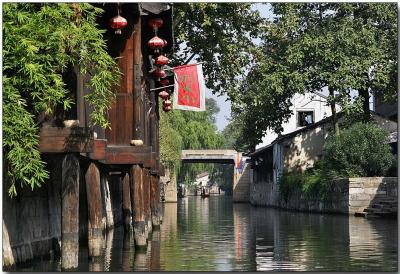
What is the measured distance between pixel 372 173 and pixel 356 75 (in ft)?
16.5

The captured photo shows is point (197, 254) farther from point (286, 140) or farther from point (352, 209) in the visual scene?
point (286, 140)

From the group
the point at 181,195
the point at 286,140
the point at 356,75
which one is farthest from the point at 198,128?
the point at 181,195

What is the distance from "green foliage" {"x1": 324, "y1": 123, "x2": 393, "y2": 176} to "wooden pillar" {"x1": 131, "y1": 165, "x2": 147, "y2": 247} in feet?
64.0

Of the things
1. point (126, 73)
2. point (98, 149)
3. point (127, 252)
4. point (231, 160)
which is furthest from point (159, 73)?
point (231, 160)

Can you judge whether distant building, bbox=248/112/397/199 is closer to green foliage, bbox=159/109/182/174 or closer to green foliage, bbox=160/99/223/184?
green foliage, bbox=159/109/182/174

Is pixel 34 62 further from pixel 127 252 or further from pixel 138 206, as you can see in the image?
pixel 127 252

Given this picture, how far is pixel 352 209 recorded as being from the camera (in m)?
35.2

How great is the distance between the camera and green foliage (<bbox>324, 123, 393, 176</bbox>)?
119ft

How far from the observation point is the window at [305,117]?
6216 cm

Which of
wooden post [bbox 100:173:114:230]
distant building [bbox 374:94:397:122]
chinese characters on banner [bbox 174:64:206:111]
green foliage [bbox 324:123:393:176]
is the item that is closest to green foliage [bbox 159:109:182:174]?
distant building [bbox 374:94:397:122]

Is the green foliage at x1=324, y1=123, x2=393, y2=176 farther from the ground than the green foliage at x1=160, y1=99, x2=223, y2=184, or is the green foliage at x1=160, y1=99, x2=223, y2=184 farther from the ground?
the green foliage at x1=160, y1=99, x2=223, y2=184

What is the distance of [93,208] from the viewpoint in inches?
632

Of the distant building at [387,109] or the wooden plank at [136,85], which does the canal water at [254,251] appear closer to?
the wooden plank at [136,85]

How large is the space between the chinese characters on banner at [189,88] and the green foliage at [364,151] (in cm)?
1634
